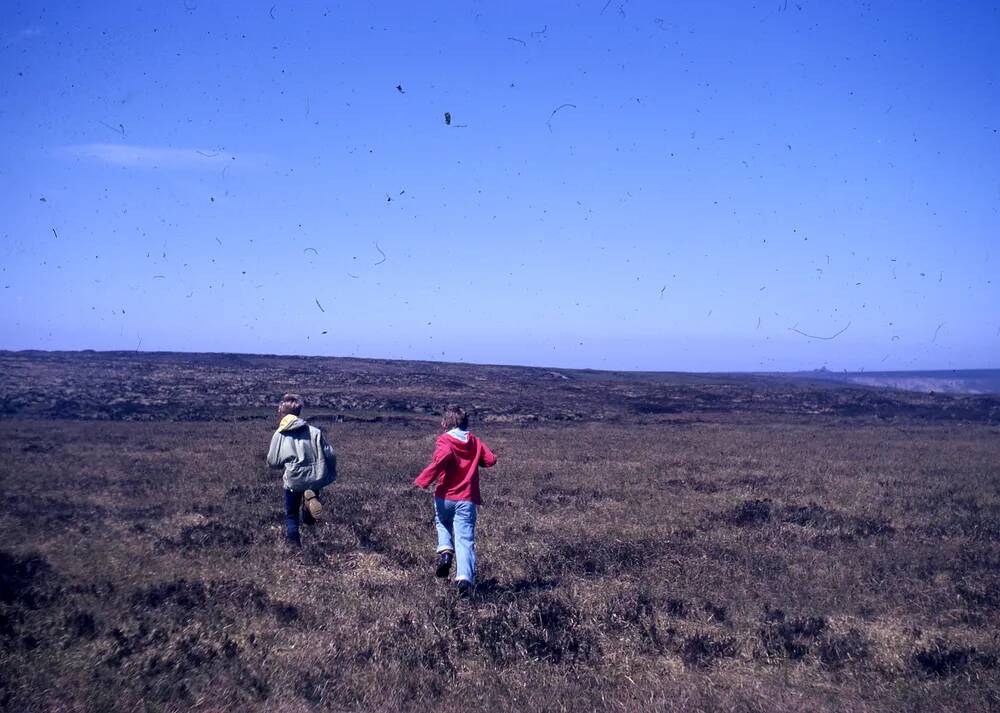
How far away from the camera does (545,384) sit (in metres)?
60.9

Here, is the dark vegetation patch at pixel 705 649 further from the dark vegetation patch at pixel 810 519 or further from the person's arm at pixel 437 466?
the dark vegetation patch at pixel 810 519

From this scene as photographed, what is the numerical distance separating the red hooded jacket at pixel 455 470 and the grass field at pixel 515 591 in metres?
0.98

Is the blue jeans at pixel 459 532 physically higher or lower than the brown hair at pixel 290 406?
lower

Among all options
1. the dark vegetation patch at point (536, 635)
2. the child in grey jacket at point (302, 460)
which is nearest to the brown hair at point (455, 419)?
the child in grey jacket at point (302, 460)

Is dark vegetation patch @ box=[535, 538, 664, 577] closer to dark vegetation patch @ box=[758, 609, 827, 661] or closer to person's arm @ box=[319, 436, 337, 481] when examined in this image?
dark vegetation patch @ box=[758, 609, 827, 661]

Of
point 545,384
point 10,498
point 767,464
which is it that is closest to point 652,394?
point 545,384

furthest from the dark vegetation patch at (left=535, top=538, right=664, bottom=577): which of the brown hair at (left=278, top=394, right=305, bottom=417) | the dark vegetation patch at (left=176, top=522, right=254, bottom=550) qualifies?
the dark vegetation patch at (left=176, top=522, right=254, bottom=550)

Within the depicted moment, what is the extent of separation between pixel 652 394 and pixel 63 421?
36.2m

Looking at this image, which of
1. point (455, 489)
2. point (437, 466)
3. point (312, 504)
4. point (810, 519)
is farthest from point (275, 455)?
point (810, 519)

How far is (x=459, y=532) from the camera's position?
838 cm

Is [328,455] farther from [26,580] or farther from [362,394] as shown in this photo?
[362,394]

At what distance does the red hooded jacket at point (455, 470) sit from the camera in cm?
843

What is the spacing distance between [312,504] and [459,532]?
2.21 metres

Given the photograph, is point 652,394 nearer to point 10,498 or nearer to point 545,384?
point 545,384
